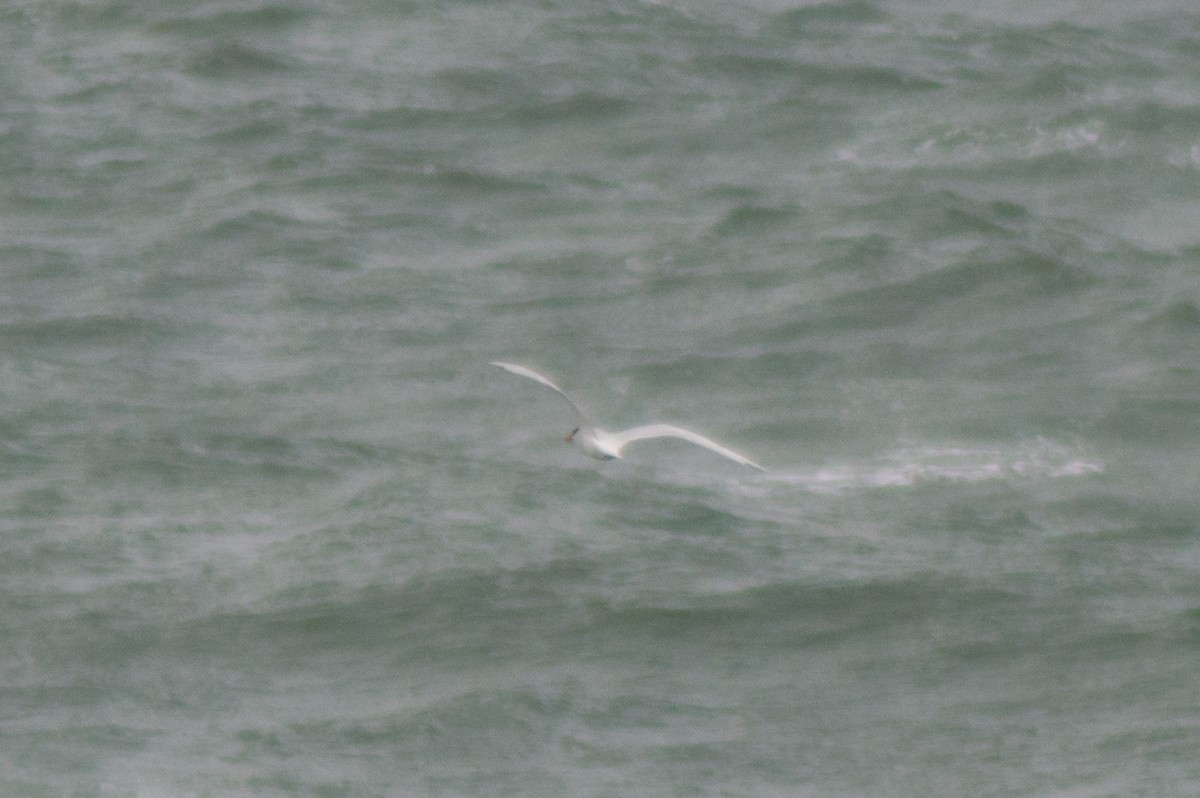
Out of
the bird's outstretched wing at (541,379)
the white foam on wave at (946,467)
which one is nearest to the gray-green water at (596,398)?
the white foam on wave at (946,467)

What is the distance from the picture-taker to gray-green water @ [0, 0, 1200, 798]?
19328mm

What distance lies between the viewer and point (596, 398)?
25641mm

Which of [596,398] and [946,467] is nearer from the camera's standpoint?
[946,467]

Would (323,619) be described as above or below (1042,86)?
below

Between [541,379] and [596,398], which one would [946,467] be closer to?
[596,398]

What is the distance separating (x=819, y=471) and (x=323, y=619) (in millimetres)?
5778

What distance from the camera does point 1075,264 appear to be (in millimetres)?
28969

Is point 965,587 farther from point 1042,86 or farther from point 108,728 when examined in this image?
point 1042,86

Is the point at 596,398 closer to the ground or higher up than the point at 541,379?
closer to the ground

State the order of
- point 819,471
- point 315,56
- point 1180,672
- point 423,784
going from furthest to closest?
point 315,56 → point 819,471 → point 1180,672 → point 423,784

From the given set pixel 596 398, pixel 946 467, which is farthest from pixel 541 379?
pixel 596 398

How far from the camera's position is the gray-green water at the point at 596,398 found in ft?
63.4

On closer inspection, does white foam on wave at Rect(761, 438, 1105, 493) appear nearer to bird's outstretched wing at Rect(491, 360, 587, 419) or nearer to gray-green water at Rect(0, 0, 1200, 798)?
gray-green water at Rect(0, 0, 1200, 798)

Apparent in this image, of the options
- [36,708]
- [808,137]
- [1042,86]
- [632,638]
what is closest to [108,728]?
[36,708]
